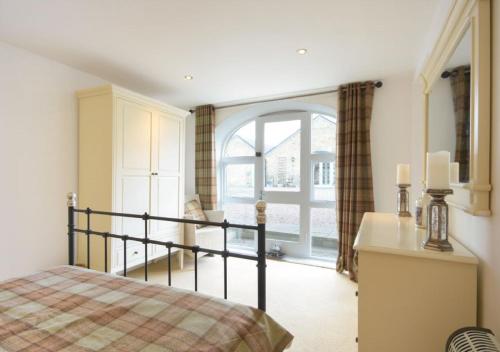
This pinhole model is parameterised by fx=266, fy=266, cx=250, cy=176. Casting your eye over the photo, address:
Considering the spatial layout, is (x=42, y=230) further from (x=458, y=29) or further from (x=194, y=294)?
A: (x=458, y=29)

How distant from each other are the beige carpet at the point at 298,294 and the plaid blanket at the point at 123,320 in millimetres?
1053

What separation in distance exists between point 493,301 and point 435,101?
4.11 ft

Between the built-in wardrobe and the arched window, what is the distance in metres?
1.47

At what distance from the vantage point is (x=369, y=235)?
1.33 meters

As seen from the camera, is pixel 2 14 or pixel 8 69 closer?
pixel 2 14

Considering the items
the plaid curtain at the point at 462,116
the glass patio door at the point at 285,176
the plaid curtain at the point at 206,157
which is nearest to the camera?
the plaid curtain at the point at 462,116

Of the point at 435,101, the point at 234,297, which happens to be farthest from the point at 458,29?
the point at 234,297

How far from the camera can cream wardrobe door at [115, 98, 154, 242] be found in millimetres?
2744

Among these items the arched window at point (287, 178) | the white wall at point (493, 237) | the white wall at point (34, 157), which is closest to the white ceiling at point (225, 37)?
the white wall at point (34, 157)

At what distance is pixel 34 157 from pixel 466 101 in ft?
10.6

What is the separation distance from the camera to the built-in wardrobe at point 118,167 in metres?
2.68

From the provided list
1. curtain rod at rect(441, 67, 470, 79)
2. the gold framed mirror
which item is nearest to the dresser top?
the gold framed mirror

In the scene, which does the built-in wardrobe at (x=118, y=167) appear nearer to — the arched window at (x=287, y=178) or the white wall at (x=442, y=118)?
the arched window at (x=287, y=178)

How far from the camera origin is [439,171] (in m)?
1.07
